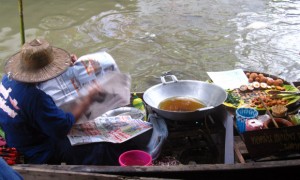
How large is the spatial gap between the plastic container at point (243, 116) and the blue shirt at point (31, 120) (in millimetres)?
1494

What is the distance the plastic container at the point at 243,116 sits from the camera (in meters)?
3.22

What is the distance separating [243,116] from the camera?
3277 mm

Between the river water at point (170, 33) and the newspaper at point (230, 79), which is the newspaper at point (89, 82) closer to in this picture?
the newspaper at point (230, 79)

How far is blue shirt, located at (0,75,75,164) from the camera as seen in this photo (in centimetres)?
265

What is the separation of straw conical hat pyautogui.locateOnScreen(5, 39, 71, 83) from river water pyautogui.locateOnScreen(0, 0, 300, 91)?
276 centimetres

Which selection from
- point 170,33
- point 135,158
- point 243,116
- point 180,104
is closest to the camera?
point 135,158

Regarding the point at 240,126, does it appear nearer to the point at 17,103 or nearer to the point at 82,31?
the point at 17,103

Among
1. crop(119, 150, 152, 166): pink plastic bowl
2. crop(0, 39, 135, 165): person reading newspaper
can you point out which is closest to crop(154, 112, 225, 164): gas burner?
crop(119, 150, 152, 166): pink plastic bowl

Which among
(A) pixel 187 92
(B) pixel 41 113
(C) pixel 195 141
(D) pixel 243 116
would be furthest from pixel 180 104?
(B) pixel 41 113

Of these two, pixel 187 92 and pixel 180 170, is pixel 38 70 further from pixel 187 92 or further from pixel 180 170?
pixel 187 92

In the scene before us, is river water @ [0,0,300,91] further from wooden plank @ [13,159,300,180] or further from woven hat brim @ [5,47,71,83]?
wooden plank @ [13,159,300,180]

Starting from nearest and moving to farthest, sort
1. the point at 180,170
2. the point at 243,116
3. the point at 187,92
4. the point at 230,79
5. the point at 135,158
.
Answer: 1. the point at 180,170
2. the point at 135,158
3. the point at 243,116
4. the point at 187,92
5. the point at 230,79

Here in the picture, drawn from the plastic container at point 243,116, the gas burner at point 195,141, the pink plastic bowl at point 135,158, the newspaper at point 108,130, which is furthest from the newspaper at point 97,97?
the plastic container at point 243,116

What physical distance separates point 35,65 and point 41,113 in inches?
14.4
